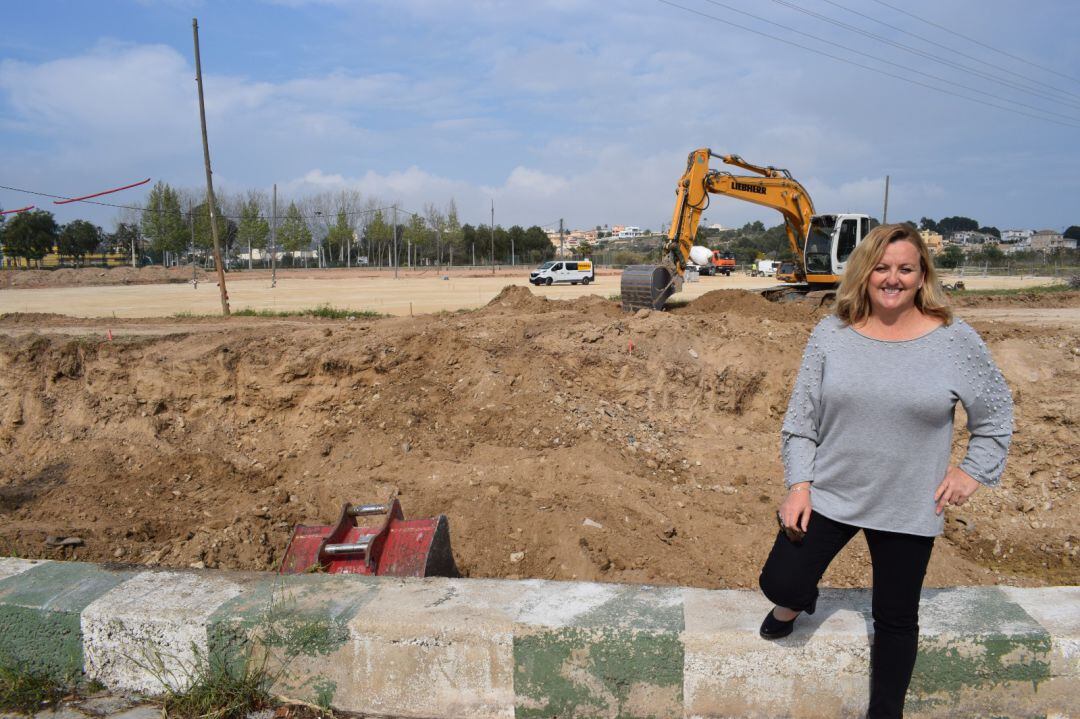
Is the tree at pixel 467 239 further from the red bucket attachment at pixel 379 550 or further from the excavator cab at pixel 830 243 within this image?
the red bucket attachment at pixel 379 550

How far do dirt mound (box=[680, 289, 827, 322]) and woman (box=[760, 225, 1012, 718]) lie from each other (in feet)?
40.2

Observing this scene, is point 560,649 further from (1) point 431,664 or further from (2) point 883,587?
(2) point 883,587

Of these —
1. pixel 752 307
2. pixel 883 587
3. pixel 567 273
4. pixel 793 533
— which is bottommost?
pixel 883 587

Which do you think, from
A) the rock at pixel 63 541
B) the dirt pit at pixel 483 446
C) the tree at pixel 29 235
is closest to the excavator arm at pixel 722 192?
the dirt pit at pixel 483 446

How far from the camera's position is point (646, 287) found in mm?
14727

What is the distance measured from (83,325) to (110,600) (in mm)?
13071

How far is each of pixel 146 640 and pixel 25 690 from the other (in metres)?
0.43

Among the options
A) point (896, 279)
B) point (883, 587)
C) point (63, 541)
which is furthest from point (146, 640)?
point (63, 541)

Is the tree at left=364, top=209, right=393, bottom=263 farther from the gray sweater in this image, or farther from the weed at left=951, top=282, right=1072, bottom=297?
the gray sweater

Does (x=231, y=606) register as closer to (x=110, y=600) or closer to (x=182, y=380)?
(x=110, y=600)

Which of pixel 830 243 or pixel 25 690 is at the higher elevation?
pixel 830 243

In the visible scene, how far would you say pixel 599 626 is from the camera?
2430 millimetres

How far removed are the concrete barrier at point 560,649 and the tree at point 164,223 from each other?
219 ft

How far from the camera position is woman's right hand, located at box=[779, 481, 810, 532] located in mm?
2297
